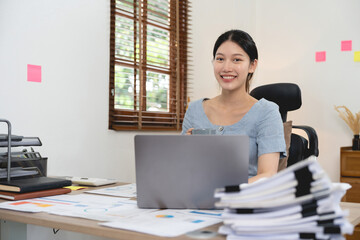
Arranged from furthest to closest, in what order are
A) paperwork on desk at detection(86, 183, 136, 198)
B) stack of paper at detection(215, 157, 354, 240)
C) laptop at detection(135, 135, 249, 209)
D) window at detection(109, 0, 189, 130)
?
window at detection(109, 0, 189, 130)
paperwork on desk at detection(86, 183, 136, 198)
laptop at detection(135, 135, 249, 209)
stack of paper at detection(215, 157, 354, 240)

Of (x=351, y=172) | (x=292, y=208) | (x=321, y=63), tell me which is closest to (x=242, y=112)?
(x=292, y=208)

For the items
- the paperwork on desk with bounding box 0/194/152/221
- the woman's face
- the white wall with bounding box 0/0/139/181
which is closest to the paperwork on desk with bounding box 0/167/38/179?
the paperwork on desk with bounding box 0/194/152/221

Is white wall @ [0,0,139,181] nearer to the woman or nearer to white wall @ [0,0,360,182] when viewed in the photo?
white wall @ [0,0,360,182]

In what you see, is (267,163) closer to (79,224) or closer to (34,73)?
(79,224)

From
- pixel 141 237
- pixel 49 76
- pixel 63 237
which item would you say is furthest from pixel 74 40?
pixel 141 237

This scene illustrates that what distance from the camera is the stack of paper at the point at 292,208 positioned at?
0.79 metres

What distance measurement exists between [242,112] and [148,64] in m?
1.68

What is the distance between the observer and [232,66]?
1.67m

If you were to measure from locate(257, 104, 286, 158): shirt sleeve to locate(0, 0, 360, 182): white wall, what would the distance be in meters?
1.29

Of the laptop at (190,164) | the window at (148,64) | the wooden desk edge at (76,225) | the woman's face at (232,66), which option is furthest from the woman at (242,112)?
the window at (148,64)

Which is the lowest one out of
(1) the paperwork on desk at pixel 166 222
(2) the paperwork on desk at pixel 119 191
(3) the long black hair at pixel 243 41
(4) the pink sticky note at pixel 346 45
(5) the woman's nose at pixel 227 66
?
(2) the paperwork on desk at pixel 119 191

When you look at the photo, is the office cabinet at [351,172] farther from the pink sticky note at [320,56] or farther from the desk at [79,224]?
the desk at [79,224]

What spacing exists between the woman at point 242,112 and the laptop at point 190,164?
0.48m

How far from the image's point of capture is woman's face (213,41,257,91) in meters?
1.67
